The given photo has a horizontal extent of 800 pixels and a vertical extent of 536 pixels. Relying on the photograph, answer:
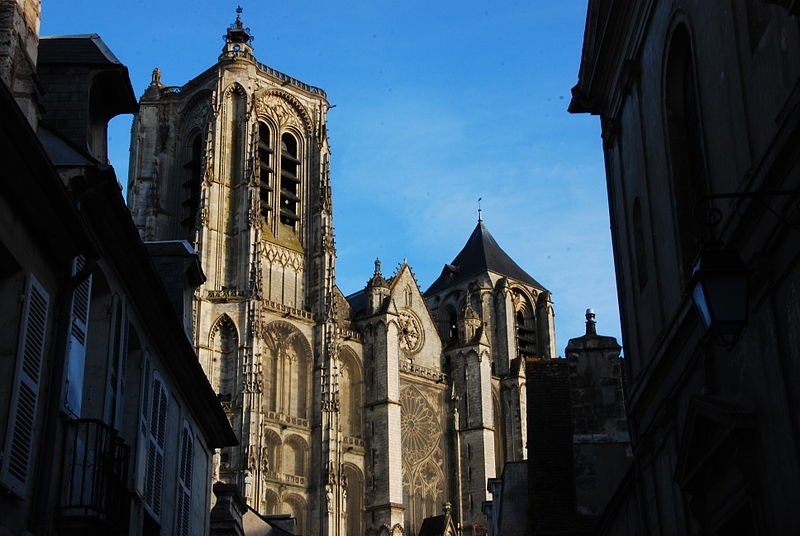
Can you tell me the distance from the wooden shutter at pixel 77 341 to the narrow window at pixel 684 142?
17.6ft

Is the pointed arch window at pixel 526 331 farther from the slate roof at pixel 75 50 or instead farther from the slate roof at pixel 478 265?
the slate roof at pixel 75 50

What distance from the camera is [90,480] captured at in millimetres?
9445

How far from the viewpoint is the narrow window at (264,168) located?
47969 mm

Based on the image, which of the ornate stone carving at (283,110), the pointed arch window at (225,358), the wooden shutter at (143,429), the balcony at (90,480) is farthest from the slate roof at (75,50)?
the ornate stone carving at (283,110)

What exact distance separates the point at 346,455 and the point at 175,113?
16.6 meters

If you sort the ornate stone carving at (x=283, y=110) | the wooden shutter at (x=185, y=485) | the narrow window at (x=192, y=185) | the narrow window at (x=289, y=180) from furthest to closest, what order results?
the ornate stone carving at (x=283, y=110)
the narrow window at (x=289, y=180)
the narrow window at (x=192, y=185)
the wooden shutter at (x=185, y=485)

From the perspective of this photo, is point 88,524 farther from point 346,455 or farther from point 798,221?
point 346,455

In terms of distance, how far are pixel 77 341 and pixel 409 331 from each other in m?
43.7

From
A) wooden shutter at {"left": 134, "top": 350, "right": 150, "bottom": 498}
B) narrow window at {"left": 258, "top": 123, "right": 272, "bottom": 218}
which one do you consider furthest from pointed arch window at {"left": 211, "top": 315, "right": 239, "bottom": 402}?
wooden shutter at {"left": 134, "top": 350, "right": 150, "bottom": 498}

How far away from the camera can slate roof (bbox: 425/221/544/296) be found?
2415 inches

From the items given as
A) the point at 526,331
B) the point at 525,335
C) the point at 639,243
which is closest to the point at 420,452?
the point at 525,335

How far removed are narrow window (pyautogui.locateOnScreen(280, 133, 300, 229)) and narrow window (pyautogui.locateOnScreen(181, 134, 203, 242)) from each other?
364 cm

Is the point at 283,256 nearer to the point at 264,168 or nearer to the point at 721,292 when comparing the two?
the point at 264,168

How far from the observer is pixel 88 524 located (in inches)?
362
